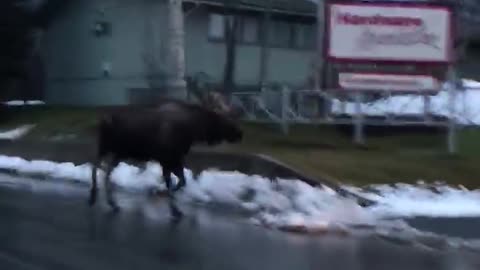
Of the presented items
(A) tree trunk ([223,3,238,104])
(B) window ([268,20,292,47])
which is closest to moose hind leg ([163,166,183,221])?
(A) tree trunk ([223,3,238,104])

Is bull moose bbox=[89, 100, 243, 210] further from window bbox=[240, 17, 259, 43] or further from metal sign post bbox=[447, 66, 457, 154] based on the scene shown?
window bbox=[240, 17, 259, 43]

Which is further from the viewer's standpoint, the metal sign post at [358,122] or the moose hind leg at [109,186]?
the metal sign post at [358,122]

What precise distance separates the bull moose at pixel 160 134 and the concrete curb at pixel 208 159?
149cm

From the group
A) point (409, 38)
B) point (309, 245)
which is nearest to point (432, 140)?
point (409, 38)

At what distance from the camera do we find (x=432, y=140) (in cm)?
2375

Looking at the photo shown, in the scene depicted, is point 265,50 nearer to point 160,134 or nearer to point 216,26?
point 216,26

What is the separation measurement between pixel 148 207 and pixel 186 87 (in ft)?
42.7

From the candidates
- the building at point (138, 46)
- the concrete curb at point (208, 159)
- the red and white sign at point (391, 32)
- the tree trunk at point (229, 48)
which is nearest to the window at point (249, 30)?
the building at point (138, 46)

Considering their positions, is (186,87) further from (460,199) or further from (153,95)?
(460,199)

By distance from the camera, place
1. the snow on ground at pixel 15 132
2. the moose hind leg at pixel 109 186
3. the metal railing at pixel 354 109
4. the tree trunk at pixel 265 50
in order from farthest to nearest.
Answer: the tree trunk at pixel 265 50 → the snow on ground at pixel 15 132 → the metal railing at pixel 354 109 → the moose hind leg at pixel 109 186

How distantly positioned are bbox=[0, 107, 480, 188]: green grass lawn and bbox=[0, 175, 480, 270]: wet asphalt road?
341cm

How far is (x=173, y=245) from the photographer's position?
13.6 metres

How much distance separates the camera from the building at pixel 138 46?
34.0 m

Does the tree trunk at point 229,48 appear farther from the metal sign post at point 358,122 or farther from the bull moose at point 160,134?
the bull moose at point 160,134
